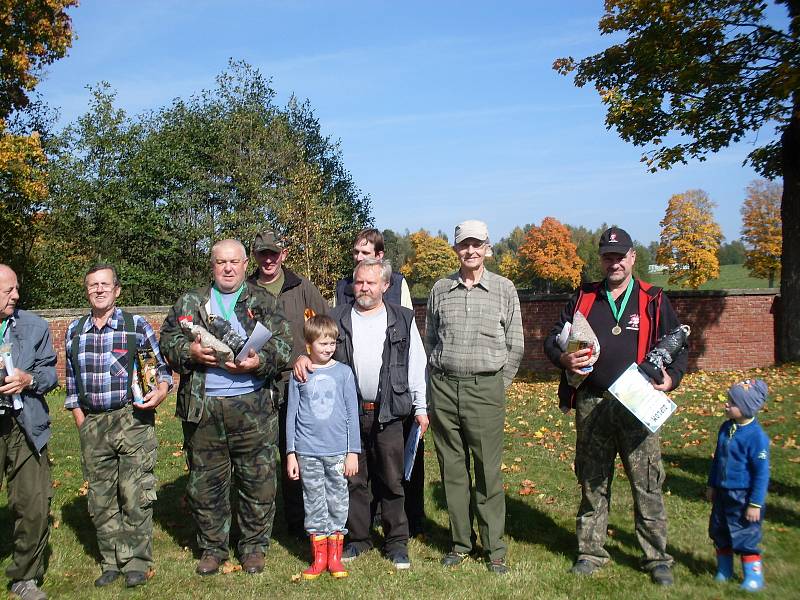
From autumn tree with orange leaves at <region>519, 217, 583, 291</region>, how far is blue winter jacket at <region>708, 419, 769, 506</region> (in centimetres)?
7415

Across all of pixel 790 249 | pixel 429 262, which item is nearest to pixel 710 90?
pixel 790 249

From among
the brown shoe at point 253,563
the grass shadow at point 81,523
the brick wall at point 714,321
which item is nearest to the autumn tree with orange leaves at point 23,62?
the brick wall at point 714,321

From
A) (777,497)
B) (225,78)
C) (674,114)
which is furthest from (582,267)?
(777,497)

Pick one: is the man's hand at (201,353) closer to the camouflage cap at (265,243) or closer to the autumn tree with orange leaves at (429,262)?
the camouflage cap at (265,243)

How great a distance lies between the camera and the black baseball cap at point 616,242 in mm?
4844

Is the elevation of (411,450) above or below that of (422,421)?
below

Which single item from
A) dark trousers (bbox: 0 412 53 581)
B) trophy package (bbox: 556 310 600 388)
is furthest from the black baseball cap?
dark trousers (bbox: 0 412 53 581)

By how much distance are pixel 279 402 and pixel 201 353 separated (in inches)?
34.2

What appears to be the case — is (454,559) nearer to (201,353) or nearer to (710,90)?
(201,353)

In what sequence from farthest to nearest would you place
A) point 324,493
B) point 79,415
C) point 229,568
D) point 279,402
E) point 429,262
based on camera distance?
point 429,262 → point 279,402 → point 229,568 → point 324,493 → point 79,415

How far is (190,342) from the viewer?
503 centimetres

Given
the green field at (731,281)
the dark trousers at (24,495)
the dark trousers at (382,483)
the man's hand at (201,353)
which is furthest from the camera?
the green field at (731,281)

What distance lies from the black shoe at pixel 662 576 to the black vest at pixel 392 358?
2.01 metres


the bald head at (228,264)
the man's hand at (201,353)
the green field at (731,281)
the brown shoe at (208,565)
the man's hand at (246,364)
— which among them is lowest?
the brown shoe at (208,565)
